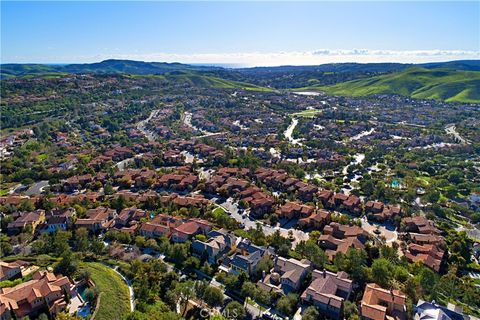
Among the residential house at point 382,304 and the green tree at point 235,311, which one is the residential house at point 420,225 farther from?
the green tree at point 235,311

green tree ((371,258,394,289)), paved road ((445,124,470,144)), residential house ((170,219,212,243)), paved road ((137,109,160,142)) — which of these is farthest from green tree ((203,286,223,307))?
paved road ((445,124,470,144))

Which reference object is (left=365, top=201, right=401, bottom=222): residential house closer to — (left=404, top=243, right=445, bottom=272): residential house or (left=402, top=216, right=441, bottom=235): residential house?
(left=402, top=216, right=441, bottom=235): residential house

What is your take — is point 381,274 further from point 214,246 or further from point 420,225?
point 214,246

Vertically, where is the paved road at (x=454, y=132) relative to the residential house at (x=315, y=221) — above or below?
above

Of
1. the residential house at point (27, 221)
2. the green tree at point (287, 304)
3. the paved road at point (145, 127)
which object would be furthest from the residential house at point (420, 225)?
the paved road at point (145, 127)

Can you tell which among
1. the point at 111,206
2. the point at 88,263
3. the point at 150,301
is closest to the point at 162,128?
the point at 111,206

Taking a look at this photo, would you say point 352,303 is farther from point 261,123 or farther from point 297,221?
point 261,123
